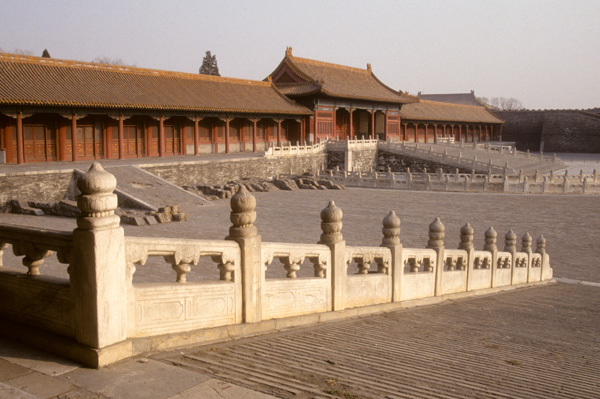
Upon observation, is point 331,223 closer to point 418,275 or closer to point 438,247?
point 418,275

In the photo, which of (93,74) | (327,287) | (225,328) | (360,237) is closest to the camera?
(225,328)

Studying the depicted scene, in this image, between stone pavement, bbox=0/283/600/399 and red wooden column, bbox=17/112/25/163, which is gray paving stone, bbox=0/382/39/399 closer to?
stone pavement, bbox=0/283/600/399

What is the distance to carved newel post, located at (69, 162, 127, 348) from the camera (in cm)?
359

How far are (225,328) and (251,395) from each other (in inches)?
48.7

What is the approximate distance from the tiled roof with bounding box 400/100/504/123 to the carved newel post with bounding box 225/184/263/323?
1711 inches

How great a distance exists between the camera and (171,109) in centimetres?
2717

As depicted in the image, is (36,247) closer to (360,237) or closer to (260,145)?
(360,237)

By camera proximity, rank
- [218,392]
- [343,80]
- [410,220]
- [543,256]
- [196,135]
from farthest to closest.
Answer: [343,80], [196,135], [410,220], [543,256], [218,392]

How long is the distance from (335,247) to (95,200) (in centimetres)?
279

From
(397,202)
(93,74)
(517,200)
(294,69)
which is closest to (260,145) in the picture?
(294,69)

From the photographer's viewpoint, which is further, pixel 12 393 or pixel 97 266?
pixel 97 266

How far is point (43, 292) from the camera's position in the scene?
397cm

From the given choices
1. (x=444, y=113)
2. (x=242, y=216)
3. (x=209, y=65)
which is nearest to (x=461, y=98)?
(x=444, y=113)

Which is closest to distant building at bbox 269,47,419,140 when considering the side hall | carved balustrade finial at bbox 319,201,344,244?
the side hall
